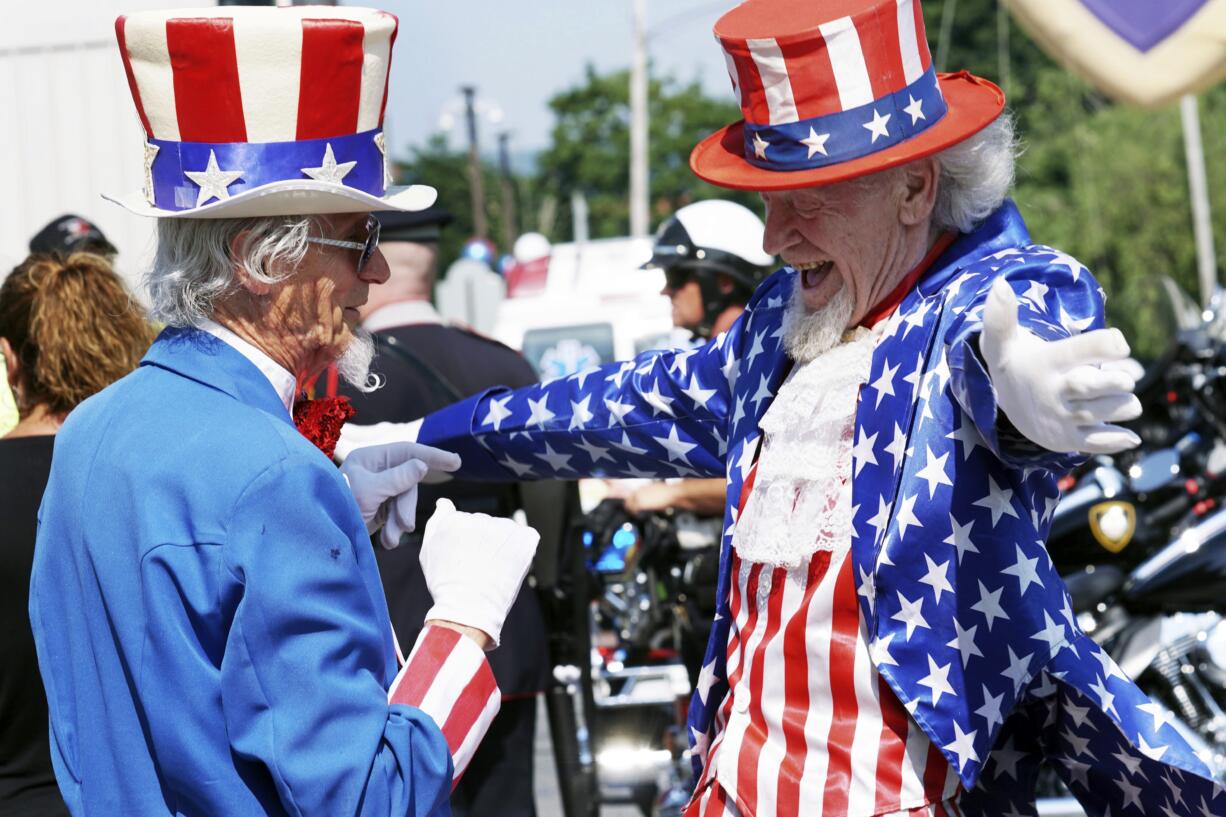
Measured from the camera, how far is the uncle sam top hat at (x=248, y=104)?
1.86 m

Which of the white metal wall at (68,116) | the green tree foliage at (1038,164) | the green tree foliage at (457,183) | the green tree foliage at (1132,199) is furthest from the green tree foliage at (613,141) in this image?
the white metal wall at (68,116)

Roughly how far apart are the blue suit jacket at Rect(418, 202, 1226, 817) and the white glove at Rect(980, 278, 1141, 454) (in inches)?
4.3

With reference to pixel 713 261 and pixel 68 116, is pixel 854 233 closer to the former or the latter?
pixel 713 261

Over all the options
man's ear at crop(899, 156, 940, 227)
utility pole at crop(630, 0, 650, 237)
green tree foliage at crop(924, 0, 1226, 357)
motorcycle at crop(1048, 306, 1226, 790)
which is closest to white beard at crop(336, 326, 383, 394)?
man's ear at crop(899, 156, 940, 227)

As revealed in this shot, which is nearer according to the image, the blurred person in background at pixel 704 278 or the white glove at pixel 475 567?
the white glove at pixel 475 567

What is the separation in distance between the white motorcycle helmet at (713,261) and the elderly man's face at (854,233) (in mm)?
2096

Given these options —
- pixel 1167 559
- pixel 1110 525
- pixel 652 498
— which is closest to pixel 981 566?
pixel 652 498

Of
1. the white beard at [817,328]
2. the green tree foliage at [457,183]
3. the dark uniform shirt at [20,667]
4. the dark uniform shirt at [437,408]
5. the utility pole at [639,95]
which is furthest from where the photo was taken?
the green tree foliage at [457,183]

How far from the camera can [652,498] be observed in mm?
4574

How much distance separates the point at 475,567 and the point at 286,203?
53cm

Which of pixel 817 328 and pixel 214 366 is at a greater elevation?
pixel 214 366

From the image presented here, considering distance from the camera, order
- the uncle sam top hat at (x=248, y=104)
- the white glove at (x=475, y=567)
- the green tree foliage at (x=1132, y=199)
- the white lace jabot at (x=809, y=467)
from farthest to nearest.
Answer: the green tree foliage at (x=1132, y=199)
the white lace jabot at (x=809, y=467)
the white glove at (x=475, y=567)
the uncle sam top hat at (x=248, y=104)

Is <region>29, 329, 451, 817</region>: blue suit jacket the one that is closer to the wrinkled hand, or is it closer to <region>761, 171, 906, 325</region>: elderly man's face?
<region>761, 171, 906, 325</region>: elderly man's face

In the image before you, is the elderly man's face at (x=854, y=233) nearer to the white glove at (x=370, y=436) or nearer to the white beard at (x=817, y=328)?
the white beard at (x=817, y=328)
